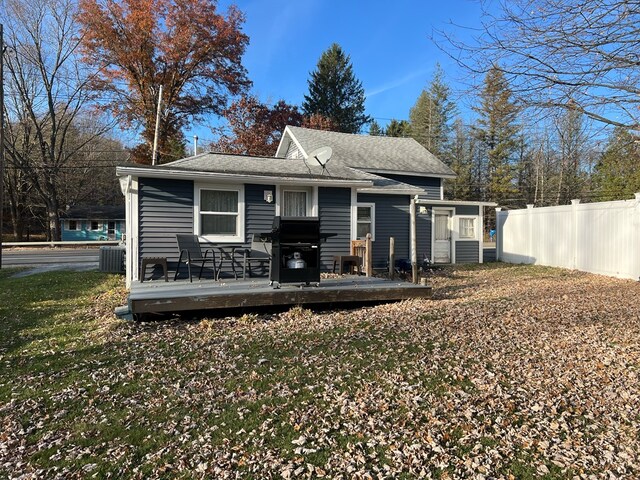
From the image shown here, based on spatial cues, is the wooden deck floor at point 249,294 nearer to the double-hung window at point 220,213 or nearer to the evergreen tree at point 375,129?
the double-hung window at point 220,213

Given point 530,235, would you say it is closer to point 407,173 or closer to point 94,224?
point 407,173

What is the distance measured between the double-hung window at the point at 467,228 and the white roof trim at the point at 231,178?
721 cm

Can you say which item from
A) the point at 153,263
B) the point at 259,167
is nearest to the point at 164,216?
the point at 153,263

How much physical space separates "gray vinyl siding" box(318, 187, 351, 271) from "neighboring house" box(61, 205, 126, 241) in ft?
109

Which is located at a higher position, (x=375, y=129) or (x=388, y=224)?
(x=375, y=129)

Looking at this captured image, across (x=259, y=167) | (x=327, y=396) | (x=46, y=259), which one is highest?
(x=259, y=167)

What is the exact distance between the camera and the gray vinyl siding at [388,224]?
42.6ft

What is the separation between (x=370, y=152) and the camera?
18375 mm

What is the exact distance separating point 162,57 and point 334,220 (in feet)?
66.9

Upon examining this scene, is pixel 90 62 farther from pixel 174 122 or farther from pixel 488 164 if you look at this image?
pixel 488 164

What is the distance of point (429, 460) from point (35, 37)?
116 ft

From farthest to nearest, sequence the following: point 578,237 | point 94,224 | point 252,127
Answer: point 94,224 < point 252,127 < point 578,237

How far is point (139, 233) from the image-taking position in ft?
29.1

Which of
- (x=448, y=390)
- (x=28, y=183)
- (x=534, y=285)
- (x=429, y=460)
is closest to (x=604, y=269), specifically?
(x=534, y=285)
